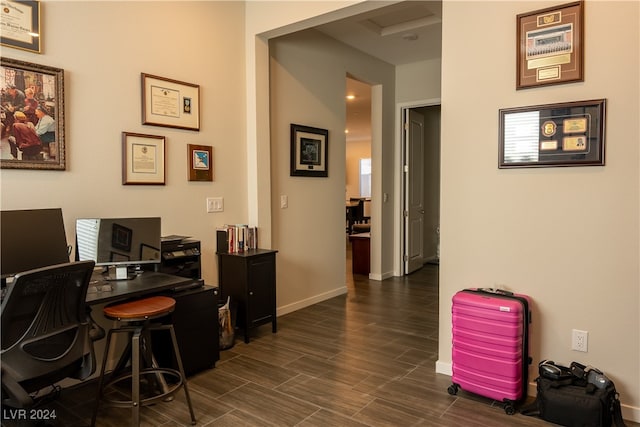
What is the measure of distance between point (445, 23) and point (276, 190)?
7.09ft

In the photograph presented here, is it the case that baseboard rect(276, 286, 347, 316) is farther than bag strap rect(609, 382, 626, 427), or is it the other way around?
baseboard rect(276, 286, 347, 316)

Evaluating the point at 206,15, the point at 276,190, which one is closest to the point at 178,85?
the point at 206,15

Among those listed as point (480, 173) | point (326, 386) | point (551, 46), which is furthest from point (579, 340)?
point (551, 46)

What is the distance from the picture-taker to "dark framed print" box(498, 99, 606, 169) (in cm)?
238

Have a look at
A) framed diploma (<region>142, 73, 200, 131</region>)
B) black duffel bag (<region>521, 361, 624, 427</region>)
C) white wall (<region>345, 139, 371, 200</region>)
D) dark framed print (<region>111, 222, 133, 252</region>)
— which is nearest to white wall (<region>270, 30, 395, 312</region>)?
framed diploma (<region>142, 73, 200, 131</region>)

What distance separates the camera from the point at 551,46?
8.10ft

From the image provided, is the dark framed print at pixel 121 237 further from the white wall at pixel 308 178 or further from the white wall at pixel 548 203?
the white wall at pixel 548 203

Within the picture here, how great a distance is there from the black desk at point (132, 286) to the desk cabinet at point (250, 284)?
849 mm

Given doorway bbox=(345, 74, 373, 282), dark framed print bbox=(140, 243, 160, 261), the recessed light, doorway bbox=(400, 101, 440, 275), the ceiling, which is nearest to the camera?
dark framed print bbox=(140, 243, 160, 261)

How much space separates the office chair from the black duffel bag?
7.68 feet

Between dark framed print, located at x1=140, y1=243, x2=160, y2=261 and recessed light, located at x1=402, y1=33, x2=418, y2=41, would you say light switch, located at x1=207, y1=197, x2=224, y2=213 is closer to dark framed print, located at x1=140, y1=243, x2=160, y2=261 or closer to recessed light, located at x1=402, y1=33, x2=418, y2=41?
dark framed print, located at x1=140, y1=243, x2=160, y2=261

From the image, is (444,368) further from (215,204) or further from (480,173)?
(215,204)

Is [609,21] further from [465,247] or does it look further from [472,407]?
[472,407]

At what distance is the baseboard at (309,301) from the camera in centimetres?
435
